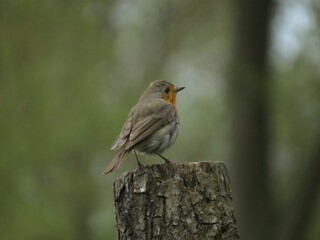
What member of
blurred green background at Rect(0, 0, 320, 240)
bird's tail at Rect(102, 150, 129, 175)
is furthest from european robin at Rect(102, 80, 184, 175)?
blurred green background at Rect(0, 0, 320, 240)

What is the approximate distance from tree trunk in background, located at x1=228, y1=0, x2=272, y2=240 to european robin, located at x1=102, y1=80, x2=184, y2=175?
5103 mm

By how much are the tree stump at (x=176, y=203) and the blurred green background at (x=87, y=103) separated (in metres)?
7.41

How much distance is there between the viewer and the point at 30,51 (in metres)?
14.7

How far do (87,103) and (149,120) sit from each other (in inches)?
290

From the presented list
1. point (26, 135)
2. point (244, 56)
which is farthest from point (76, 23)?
point (244, 56)

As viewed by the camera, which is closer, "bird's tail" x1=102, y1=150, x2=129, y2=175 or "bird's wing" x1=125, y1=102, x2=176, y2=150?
"bird's tail" x1=102, y1=150, x2=129, y2=175

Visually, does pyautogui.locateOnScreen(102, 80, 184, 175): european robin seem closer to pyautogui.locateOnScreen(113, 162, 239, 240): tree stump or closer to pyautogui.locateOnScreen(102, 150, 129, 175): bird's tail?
pyautogui.locateOnScreen(102, 150, 129, 175): bird's tail

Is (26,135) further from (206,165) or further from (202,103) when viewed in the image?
(206,165)

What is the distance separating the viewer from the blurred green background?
551 inches

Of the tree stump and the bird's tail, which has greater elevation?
the bird's tail

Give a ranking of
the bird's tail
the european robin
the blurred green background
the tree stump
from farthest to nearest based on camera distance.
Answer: the blurred green background, the european robin, the bird's tail, the tree stump

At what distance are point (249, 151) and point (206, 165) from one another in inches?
294

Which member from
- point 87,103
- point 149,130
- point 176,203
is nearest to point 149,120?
point 149,130

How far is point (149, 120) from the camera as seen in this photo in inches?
319
